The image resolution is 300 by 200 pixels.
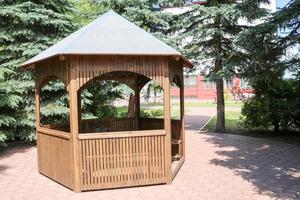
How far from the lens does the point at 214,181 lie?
28.2ft

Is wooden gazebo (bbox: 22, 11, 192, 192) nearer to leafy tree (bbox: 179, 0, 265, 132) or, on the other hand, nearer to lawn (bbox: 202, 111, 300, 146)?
leafy tree (bbox: 179, 0, 265, 132)

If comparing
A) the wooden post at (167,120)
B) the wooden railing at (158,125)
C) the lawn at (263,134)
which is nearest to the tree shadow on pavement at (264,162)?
the lawn at (263,134)

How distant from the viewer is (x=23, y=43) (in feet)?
46.3

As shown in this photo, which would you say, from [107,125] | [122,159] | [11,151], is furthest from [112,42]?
[11,151]

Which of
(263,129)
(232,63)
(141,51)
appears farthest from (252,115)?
(141,51)

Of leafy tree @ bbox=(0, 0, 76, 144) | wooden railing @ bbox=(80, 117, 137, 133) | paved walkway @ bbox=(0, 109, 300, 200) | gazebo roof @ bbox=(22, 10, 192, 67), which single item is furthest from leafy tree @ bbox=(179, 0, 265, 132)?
A: gazebo roof @ bbox=(22, 10, 192, 67)

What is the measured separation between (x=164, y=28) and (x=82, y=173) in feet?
37.1

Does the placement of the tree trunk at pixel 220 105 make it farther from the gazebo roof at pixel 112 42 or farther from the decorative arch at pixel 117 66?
the decorative arch at pixel 117 66

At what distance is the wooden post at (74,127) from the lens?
8000 millimetres

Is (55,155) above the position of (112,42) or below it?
below

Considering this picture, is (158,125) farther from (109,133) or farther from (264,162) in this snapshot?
(109,133)

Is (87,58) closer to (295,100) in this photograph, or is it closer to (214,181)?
(214,181)

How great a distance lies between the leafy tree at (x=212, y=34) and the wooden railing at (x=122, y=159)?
287 inches

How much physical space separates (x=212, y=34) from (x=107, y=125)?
636cm
